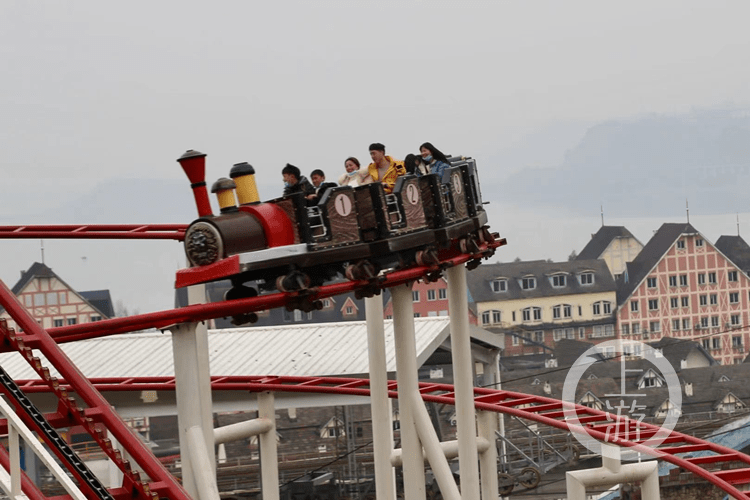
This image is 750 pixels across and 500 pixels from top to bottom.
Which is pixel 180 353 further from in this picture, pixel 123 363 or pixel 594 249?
pixel 594 249

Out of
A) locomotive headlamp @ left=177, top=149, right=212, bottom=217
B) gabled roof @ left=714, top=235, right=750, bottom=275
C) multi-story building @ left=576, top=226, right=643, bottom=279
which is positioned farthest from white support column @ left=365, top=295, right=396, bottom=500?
gabled roof @ left=714, top=235, right=750, bottom=275

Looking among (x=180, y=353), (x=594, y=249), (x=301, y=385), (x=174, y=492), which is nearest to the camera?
(x=174, y=492)

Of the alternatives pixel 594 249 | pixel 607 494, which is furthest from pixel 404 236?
pixel 594 249

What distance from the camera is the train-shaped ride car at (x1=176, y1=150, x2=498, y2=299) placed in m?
9.05

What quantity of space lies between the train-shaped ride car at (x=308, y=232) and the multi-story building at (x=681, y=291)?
8113 cm

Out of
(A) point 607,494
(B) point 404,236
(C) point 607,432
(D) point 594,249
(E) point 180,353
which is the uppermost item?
(D) point 594,249

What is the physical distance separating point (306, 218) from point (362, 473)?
30.7 metres

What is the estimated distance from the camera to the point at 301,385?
48.0 feet

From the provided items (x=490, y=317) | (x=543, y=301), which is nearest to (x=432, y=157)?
(x=490, y=317)

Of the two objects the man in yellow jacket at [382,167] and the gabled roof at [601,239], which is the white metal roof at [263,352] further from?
the gabled roof at [601,239]

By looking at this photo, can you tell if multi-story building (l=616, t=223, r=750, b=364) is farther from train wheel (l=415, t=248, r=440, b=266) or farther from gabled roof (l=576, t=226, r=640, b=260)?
train wheel (l=415, t=248, r=440, b=266)

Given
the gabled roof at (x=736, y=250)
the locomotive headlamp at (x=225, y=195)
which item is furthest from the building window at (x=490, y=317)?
the locomotive headlamp at (x=225, y=195)

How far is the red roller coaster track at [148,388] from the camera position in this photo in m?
6.65

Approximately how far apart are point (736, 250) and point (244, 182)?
93.4 meters
